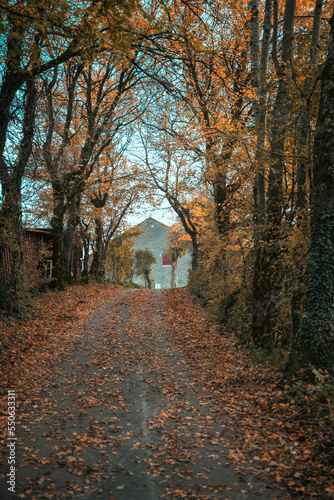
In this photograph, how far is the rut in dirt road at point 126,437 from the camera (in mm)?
4059

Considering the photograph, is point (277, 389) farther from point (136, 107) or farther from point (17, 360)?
point (136, 107)

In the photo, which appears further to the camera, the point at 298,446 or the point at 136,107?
the point at 136,107

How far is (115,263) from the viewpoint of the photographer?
4038cm

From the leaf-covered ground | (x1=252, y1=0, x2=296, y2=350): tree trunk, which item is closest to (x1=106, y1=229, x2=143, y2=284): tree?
(x1=252, y1=0, x2=296, y2=350): tree trunk

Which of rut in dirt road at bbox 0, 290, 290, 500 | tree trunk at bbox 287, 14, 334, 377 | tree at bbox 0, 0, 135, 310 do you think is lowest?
rut in dirt road at bbox 0, 290, 290, 500

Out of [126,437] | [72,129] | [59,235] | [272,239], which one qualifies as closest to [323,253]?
[272,239]

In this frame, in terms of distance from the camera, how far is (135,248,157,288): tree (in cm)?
4809

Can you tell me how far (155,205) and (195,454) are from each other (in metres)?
22.3

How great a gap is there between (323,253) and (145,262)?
43066 mm

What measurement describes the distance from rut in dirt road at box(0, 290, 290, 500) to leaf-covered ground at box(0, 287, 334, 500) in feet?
0.05

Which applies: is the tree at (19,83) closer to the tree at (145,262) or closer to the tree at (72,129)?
the tree at (72,129)

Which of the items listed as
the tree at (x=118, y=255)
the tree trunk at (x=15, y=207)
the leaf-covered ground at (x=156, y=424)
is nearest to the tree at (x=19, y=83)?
the tree trunk at (x=15, y=207)

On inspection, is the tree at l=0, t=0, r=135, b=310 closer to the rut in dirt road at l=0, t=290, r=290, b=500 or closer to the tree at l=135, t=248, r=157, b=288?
the rut in dirt road at l=0, t=290, r=290, b=500

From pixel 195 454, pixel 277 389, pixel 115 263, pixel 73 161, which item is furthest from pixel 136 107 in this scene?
pixel 115 263
